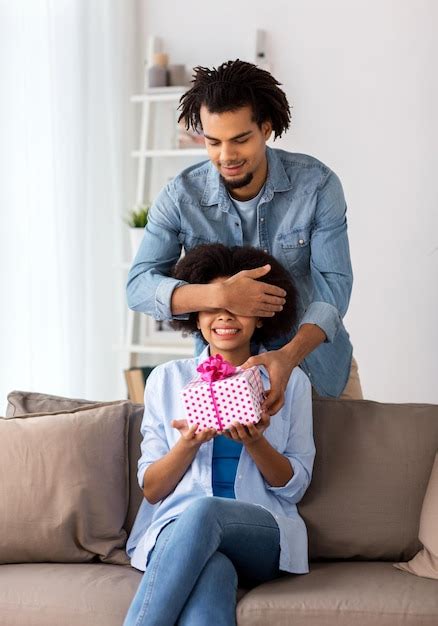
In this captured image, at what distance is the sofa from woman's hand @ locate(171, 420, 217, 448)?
13.6 inches

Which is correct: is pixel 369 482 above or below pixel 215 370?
below

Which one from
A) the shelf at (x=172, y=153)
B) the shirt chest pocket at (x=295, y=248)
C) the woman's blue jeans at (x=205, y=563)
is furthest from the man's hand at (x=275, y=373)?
the shelf at (x=172, y=153)

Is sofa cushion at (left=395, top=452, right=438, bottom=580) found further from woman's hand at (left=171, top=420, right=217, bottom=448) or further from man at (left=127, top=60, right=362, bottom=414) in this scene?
woman's hand at (left=171, top=420, right=217, bottom=448)

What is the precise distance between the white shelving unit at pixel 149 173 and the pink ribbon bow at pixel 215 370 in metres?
2.19

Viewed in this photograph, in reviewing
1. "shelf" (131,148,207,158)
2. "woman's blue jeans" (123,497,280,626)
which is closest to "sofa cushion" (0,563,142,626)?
"woman's blue jeans" (123,497,280,626)

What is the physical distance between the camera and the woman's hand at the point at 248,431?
2.14 metres

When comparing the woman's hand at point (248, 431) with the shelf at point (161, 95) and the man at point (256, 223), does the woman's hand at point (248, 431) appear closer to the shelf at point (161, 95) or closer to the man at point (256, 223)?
the man at point (256, 223)

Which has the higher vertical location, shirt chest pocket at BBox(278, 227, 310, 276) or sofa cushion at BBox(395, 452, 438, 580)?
shirt chest pocket at BBox(278, 227, 310, 276)

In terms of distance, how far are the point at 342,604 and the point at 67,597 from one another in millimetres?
580

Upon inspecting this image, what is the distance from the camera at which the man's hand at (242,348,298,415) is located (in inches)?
89.0

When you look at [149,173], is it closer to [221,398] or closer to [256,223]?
[256,223]

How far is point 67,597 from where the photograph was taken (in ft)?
7.30

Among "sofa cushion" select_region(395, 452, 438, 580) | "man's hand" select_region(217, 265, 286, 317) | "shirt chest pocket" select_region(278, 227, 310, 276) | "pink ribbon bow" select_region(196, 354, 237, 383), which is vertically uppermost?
"shirt chest pocket" select_region(278, 227, 310, 276)

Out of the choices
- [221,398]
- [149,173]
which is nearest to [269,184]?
[221,398]
